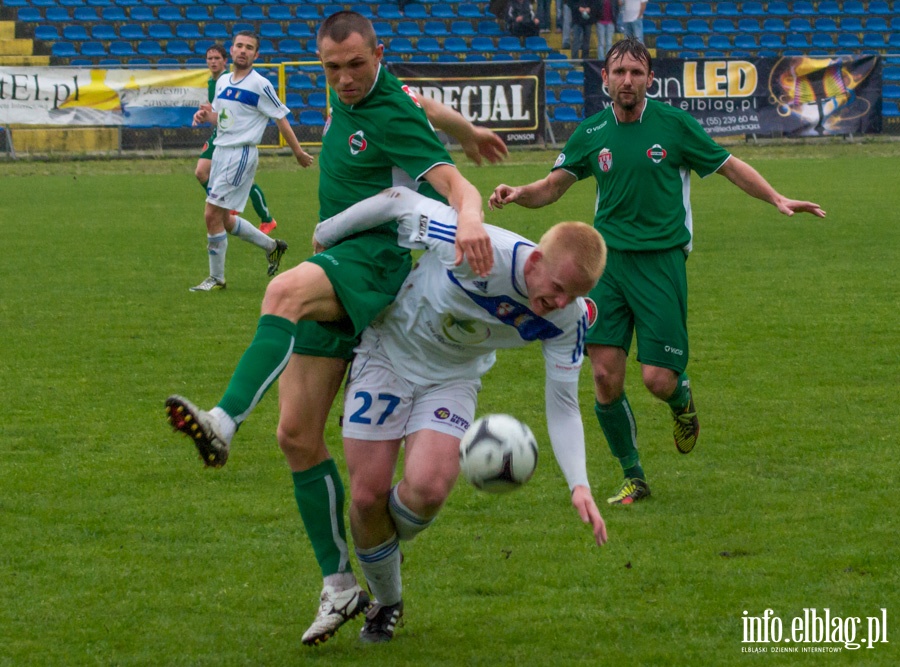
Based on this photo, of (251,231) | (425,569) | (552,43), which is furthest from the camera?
(552,43)

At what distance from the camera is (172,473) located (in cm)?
638

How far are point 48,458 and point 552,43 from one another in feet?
79.6

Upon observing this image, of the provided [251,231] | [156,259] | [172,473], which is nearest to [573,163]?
[172,473]

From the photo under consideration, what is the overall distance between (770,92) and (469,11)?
8.98m

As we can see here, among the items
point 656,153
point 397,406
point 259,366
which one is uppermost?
point 656,153

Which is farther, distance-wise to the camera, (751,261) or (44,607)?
(751,261)

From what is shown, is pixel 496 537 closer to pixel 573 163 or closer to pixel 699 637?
pixel 699 637

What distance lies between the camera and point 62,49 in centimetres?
2750

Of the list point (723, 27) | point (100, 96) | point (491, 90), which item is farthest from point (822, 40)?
point (100, 96)

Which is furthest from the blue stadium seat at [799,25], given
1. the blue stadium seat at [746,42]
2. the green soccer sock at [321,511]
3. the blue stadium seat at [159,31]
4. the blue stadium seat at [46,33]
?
the green soccer sock at [321,511]

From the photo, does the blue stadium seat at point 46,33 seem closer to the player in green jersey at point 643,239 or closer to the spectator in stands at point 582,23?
the spectator in stands at point 582,23

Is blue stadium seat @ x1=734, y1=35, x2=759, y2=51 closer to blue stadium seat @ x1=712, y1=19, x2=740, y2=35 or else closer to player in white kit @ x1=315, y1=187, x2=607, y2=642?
blue stadium seat @ x1=712, y1=19, x2=740, y2=35

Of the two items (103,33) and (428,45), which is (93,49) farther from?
(428,45)

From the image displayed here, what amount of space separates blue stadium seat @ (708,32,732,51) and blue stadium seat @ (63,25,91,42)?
1389 centimetres
